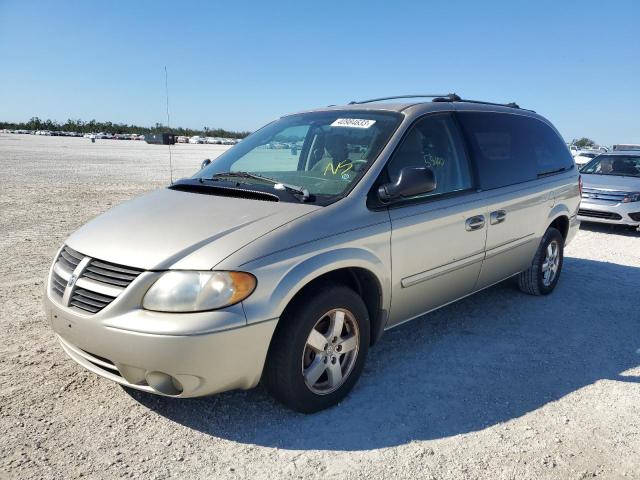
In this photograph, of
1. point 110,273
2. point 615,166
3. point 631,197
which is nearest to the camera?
point 110,273

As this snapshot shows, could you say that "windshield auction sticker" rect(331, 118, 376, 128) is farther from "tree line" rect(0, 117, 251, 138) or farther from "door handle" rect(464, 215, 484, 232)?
"tree line" rect(0, 117, 251, 138)

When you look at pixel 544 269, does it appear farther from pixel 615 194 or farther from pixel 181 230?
pixel 615 194

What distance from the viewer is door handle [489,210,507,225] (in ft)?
13.1

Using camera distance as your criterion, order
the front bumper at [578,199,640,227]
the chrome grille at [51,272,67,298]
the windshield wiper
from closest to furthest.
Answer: the chrome grille at [51,272,67,298]
the windshield wiper
the front bumper at [578,199,640,227]

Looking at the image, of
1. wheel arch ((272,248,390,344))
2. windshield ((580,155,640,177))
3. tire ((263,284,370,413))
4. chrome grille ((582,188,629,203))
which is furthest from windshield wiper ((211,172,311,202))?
windshield ((580,155,640,177))

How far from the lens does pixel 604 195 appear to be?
29.7 ft

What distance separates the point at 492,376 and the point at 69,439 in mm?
2616

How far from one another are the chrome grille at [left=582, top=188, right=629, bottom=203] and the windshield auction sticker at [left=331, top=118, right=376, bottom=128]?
7.14 m

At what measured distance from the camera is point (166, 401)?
9.98 ft

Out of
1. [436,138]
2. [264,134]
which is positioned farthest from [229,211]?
[436,138]

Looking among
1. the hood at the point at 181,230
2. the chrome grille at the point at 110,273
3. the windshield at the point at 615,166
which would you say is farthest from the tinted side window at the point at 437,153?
the windshield at the point at 615,166

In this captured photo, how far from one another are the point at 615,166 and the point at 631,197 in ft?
5.07

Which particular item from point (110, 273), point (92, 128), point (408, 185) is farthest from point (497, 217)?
point (92, 128)

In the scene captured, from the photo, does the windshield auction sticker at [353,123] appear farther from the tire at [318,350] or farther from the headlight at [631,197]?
the headlight at [631,197]
